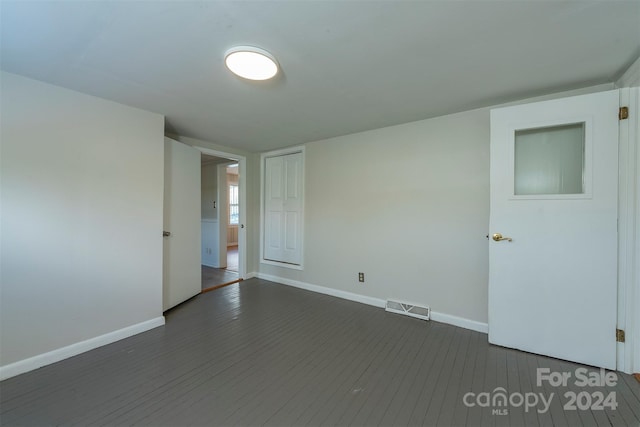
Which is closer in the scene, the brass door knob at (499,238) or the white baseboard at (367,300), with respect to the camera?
the brass door knob at (499,238)

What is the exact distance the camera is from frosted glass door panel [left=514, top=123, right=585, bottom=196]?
2.02m

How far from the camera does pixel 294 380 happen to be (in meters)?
1.78

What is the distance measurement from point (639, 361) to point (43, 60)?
458 cm

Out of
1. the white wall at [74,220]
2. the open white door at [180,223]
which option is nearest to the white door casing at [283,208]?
the open white door at [180,223]

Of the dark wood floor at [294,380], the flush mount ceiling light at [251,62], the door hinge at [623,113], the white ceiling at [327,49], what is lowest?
the dark wood floor at [294,380]

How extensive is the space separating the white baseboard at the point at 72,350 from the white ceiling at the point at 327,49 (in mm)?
2125

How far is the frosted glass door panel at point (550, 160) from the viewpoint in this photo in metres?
2.02

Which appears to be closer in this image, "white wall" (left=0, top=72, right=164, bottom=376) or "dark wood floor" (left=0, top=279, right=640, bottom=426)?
"dark wood floor" (left=0, top=279, right=640, bottom=426)

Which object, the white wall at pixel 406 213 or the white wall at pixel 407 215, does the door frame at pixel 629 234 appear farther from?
the white wall at pixel 406 213

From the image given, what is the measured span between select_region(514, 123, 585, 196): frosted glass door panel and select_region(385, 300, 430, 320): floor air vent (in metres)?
1.52

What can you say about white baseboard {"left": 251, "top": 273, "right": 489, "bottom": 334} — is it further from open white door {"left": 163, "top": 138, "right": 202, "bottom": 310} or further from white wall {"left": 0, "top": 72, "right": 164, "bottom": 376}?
white wall {"left": 0, "top": 72, "right": 164, "bottom": 376}

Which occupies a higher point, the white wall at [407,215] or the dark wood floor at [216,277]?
Result: the white wall at [407,215]

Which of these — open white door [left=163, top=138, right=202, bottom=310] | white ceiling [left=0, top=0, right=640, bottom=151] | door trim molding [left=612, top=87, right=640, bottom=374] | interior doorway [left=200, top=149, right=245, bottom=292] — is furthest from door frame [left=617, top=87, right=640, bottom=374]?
interior doorway [left=200, top=149, right=245, bottom=292]

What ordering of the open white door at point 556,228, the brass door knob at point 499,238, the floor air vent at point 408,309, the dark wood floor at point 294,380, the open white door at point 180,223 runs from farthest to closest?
1. the open white door at point 180,223
2. the floor air vent at point 408,309
3. the brass door knob at point 499,238
4. the open white door at point 556,228
5. the dark wood floor at point 294,380
